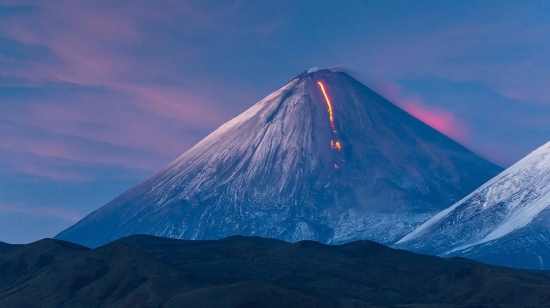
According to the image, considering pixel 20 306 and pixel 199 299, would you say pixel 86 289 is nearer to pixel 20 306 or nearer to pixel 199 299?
pixel 20 306

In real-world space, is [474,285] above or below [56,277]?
below

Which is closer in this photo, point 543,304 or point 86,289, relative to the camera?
point 543,304

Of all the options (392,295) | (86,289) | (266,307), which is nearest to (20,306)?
(86,289)

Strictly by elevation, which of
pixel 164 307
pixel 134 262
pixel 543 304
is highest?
pixel 134 262

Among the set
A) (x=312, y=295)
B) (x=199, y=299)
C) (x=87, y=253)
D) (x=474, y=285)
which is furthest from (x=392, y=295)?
(x=87, y=253)

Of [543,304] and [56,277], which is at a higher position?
[56,277]

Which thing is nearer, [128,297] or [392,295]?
[128,297]

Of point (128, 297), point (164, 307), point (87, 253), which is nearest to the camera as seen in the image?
point (164, 307)

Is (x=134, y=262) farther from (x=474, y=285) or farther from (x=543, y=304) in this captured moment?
(x=543, y=304)

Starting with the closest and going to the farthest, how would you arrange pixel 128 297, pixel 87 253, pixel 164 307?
pixel 164 307 < pixel 128 297 < pixel 87 253
